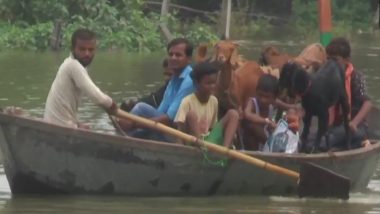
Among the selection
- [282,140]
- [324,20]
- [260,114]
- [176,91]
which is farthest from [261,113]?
[324,20]

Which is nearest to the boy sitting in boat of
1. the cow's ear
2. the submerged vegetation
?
the cow's ear

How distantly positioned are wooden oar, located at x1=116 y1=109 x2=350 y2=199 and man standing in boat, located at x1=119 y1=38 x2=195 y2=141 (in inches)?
23.9

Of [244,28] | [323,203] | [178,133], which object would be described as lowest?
[244,28]

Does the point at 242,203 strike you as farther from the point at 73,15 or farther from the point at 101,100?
the point at 73,15

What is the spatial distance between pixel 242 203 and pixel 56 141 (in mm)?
1614

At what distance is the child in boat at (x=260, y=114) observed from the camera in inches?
420

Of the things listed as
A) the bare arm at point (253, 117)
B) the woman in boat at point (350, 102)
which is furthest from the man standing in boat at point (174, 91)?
the woman in boat at point (350, 102)

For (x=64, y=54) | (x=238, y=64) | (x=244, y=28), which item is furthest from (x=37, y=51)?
(x=238, y=64)

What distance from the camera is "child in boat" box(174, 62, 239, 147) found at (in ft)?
33.6

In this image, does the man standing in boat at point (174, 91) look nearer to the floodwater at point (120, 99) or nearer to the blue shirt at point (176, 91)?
the blue shirt at point (176, 91)

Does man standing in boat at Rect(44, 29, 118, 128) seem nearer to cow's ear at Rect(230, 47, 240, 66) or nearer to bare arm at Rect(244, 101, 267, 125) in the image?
bare arm at Rect(244, 101, 267, 125)

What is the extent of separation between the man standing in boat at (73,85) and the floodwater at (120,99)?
0.63m

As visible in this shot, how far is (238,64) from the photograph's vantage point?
11617 mm

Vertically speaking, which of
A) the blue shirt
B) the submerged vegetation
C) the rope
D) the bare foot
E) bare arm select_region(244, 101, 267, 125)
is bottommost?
the submerged vegetation
